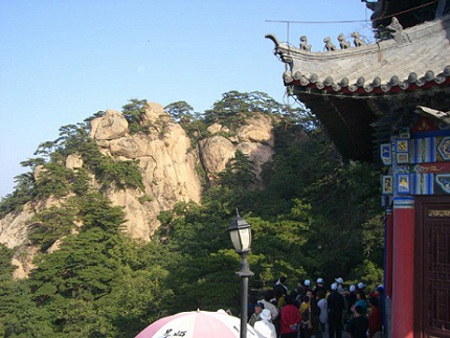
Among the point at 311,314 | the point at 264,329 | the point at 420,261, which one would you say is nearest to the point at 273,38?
the point at 420,261

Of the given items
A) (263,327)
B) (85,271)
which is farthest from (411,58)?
(85,271)

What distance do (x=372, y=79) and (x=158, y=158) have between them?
121 feet

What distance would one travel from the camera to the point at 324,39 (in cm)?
584

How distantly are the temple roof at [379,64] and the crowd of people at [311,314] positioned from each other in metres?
2.64

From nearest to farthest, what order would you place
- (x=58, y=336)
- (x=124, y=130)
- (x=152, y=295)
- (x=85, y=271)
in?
1. (x=152, y=295)
2. (x=58, y=336)
3. (x=85, y=271)
4. (x=124, y=130)

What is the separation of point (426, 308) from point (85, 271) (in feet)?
86.0

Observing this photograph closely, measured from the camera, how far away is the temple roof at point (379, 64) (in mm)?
4691

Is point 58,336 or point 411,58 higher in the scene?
point 411,58

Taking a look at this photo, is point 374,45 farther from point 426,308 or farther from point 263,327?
point 263,327

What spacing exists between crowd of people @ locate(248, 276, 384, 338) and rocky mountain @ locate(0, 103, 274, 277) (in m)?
29.3

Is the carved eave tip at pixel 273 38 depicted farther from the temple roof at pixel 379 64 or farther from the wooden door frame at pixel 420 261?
the wooden door frame at pixel 420 261

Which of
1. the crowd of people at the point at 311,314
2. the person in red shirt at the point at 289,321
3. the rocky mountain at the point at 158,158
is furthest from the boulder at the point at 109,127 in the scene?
the person in red shirt at the point at 289,321

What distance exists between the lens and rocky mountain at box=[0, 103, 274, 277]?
37.1 m

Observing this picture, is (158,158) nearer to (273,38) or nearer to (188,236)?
(188,236)
